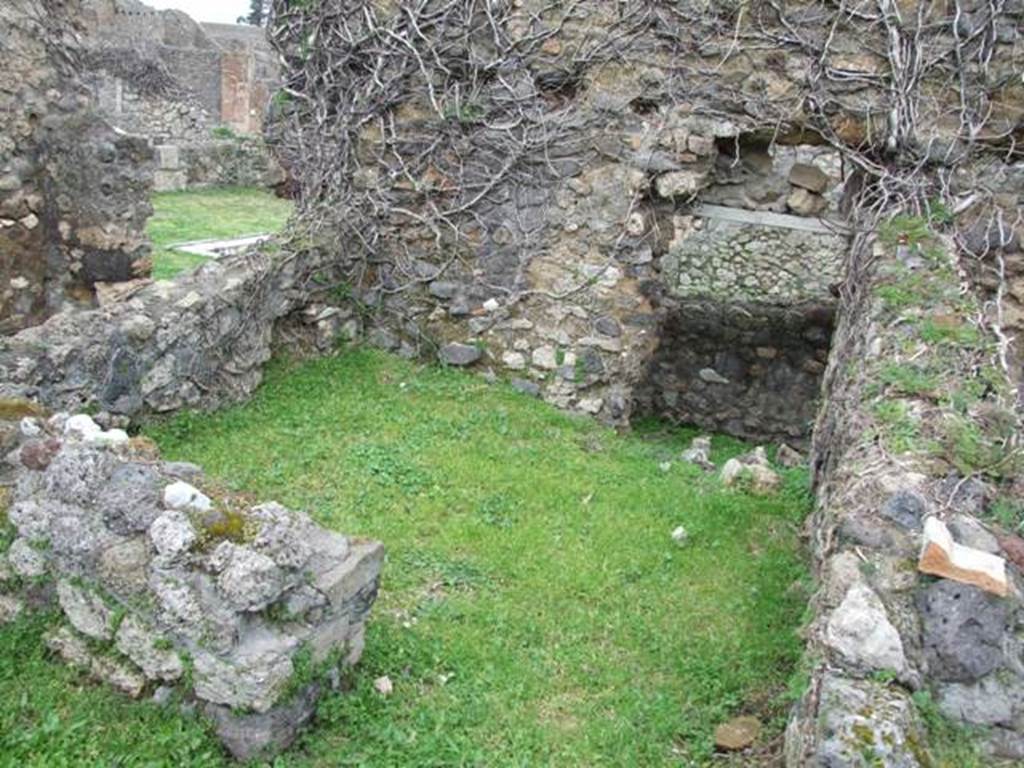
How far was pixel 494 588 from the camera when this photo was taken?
171 inches

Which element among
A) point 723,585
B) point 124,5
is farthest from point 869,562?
point 124,5

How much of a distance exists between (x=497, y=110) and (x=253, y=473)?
3.24 m

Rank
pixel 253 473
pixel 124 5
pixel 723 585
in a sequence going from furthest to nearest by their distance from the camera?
pixel 124 5 < pixel 253 473 < pixel 723 585

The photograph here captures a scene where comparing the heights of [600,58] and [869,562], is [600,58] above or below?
above

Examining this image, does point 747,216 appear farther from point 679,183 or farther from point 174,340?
point 174,340

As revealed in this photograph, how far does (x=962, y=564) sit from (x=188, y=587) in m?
2.45

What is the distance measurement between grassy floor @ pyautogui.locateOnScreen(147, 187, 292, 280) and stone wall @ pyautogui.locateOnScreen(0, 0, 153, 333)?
69.8 inches

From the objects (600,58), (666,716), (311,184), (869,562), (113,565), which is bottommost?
(666,716)

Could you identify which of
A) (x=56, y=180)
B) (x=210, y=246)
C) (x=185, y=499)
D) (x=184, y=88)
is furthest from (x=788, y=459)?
(x=184, y=88)

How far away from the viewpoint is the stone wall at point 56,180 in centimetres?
634

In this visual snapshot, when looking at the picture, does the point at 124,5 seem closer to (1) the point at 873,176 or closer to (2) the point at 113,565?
(1) the point at 873,176

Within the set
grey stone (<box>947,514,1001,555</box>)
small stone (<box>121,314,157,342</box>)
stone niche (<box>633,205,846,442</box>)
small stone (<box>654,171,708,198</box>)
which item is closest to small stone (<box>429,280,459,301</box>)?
small stone (<box>654,171,708,198</box>)

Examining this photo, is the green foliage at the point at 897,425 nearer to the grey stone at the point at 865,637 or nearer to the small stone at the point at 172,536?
the grey stone at the point at 865,637

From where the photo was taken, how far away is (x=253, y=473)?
5.19m
